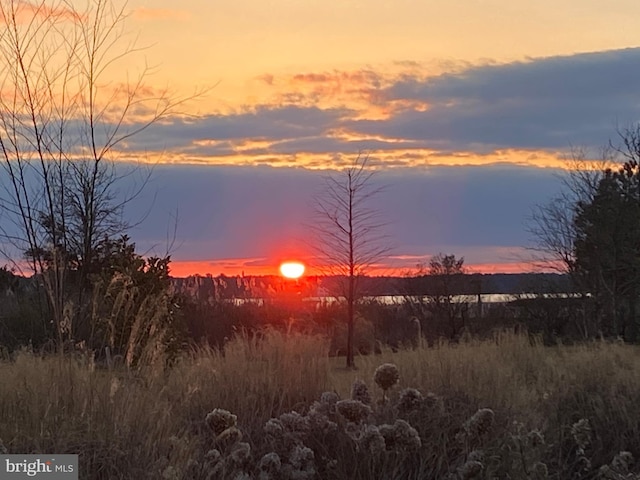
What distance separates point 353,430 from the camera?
7.02 meters

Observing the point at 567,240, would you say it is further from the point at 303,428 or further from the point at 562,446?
the point at 303,428

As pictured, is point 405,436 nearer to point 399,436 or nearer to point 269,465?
point 399,436

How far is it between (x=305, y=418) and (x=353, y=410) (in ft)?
1.89

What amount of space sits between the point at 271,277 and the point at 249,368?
60.2ft

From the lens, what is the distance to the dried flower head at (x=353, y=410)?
700cm

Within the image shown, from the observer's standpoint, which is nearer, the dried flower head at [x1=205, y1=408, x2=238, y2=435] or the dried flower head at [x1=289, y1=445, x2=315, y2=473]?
the dried flower head at [x1=289, y1=445, x2=315, y2=473]

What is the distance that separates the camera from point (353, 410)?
7.00 metres

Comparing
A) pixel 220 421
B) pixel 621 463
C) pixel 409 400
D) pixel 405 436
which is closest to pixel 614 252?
pixel 621 463

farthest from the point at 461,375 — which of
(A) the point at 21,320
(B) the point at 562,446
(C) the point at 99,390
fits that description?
(A) the point at 21,320

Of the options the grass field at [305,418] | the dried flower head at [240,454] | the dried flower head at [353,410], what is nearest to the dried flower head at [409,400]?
the grass field at [305,418]

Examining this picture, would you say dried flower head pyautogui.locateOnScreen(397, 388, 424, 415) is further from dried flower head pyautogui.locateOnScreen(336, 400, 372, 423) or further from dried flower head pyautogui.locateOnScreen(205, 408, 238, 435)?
dried flower head pyautogui.locateOnScreen(205, 408, 238, 435)

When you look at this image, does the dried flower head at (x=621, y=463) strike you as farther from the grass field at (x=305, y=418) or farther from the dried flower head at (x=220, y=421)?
the dried flower head at (x=220, y=421)

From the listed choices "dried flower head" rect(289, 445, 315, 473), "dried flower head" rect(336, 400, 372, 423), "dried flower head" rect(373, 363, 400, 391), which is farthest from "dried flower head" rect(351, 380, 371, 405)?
"dried flower head" rect(289, 445, 315, 473)

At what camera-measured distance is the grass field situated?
6.25 m
